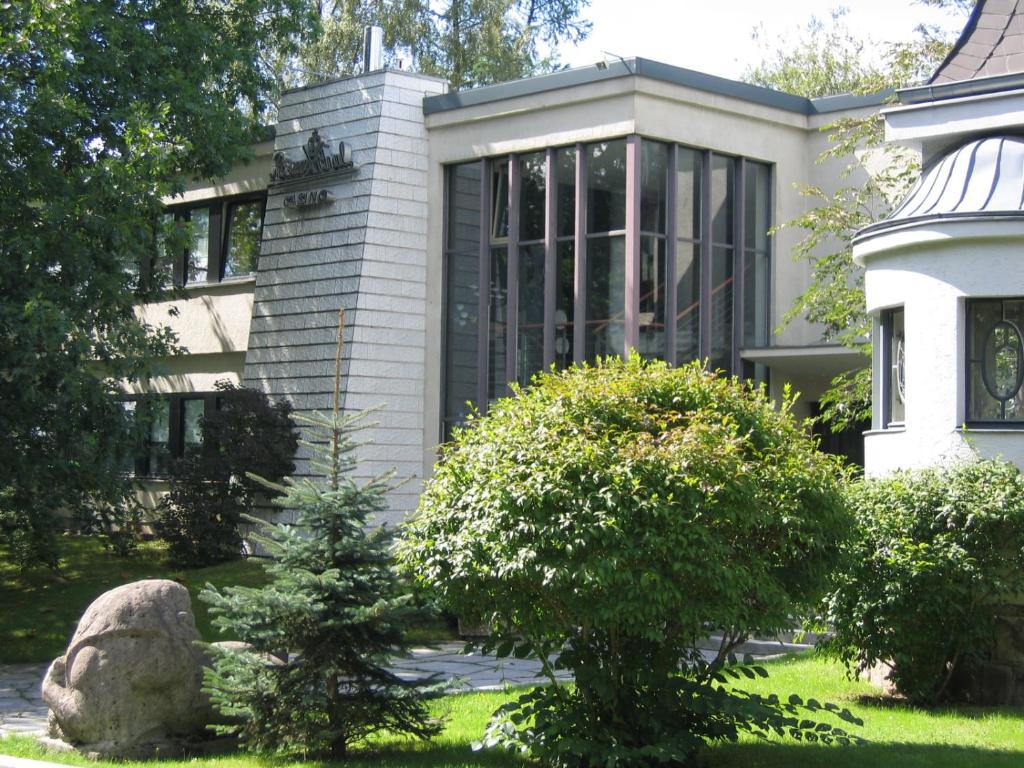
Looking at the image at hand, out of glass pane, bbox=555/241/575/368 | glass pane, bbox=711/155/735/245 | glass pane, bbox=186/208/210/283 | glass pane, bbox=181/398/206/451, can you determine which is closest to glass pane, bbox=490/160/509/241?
glass pane, bbox=555/241/575/368

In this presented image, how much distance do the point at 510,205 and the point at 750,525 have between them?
13047 millimetres

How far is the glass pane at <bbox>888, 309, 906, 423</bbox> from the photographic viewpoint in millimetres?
13875

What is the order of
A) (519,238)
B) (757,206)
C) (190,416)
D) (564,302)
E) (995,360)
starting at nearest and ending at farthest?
(995,360), (564,302), (519,238), (757,206), (190,416)

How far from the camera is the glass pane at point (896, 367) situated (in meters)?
13.9

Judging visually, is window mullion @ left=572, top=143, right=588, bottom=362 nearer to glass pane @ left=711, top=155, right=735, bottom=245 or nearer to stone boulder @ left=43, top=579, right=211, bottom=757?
glass pane @ left=711, top=155, right=735, bottom=245

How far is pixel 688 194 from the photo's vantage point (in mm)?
20672

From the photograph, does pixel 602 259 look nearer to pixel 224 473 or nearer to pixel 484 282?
pixel 484 282

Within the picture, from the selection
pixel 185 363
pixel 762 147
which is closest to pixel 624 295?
pixel 762 147

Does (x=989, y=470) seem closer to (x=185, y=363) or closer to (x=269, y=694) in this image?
(x=269, y=694)

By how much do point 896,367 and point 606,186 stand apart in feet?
24.5

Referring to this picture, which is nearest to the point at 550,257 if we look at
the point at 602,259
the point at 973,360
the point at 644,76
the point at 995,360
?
the point at 602,259

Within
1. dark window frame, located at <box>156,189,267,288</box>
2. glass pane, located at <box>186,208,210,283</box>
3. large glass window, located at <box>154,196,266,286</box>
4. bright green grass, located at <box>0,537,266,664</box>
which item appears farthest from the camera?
glass pane, located at <box>186,208,210,283</box>

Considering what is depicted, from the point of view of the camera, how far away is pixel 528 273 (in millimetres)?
21312

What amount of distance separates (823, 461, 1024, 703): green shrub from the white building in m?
8.62
